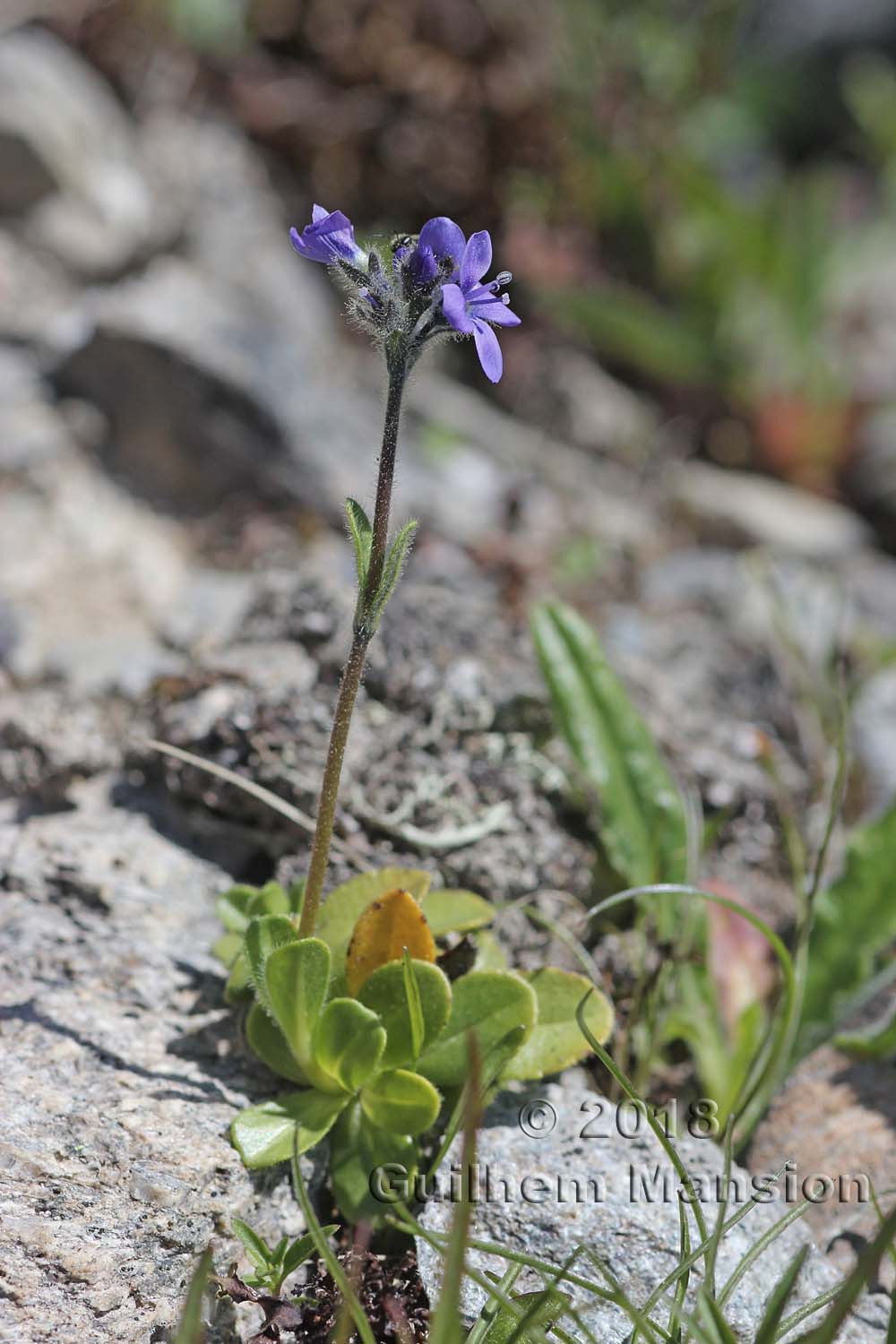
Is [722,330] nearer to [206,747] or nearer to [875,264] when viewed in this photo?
[875,264]

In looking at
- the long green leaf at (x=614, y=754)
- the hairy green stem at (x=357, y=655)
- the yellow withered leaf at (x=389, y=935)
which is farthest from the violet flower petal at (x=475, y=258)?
the long green leaf at (x=614, y=754)

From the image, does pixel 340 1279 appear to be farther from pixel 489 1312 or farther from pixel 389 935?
pixel 389 935

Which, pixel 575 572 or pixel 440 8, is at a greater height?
pixel 440 8

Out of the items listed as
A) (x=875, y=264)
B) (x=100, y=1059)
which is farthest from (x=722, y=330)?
(x=100, y=1059)

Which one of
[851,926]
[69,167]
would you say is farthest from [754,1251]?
[69,167]

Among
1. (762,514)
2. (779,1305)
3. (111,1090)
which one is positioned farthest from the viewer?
(762,514)

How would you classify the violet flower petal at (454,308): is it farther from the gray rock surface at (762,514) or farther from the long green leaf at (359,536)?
the gray rock surface at (762,514)
